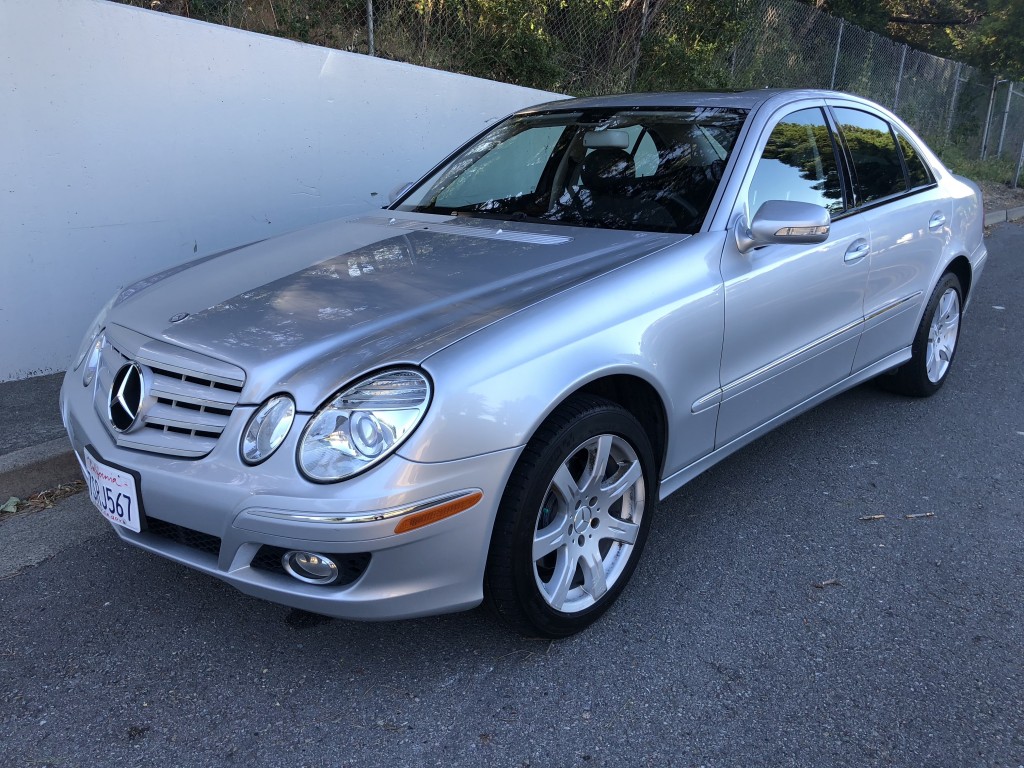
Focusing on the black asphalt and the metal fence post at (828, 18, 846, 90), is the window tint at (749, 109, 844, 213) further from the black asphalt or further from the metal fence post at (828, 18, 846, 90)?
the metal fence post at (828, 18, 846, 90)

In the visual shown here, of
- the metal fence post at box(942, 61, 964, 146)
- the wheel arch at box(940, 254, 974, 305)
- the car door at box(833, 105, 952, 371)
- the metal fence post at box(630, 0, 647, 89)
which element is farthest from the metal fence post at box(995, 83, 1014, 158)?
the car door at box(833, 105, 952, 371)

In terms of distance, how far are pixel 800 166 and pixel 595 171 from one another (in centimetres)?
85

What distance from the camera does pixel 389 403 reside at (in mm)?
2174

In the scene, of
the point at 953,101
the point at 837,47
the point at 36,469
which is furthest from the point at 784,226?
the point at 953,101

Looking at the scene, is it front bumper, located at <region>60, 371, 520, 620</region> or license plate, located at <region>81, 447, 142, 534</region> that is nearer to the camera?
front bumper, located at <region>60, 371, 520, 620</region>

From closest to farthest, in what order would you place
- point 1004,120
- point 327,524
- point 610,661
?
point 327,524 < point 610,661 < point 1004,120

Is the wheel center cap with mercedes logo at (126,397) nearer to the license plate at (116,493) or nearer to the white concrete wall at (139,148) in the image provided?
→ the license plate at (116,493)

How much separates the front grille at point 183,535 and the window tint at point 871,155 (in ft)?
10.0

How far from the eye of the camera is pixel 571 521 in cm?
259

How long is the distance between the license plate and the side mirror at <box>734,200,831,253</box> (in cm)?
212

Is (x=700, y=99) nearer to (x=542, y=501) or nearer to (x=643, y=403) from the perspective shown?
(x=643, y=403)

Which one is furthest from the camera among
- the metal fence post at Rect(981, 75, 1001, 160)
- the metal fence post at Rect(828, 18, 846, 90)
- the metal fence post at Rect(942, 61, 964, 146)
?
the metal fence post at Rect(981, 75, 1001, 160)

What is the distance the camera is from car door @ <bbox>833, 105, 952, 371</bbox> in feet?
12.7

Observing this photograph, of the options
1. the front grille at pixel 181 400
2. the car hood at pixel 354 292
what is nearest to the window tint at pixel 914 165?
the car hood at pixel 354 292
